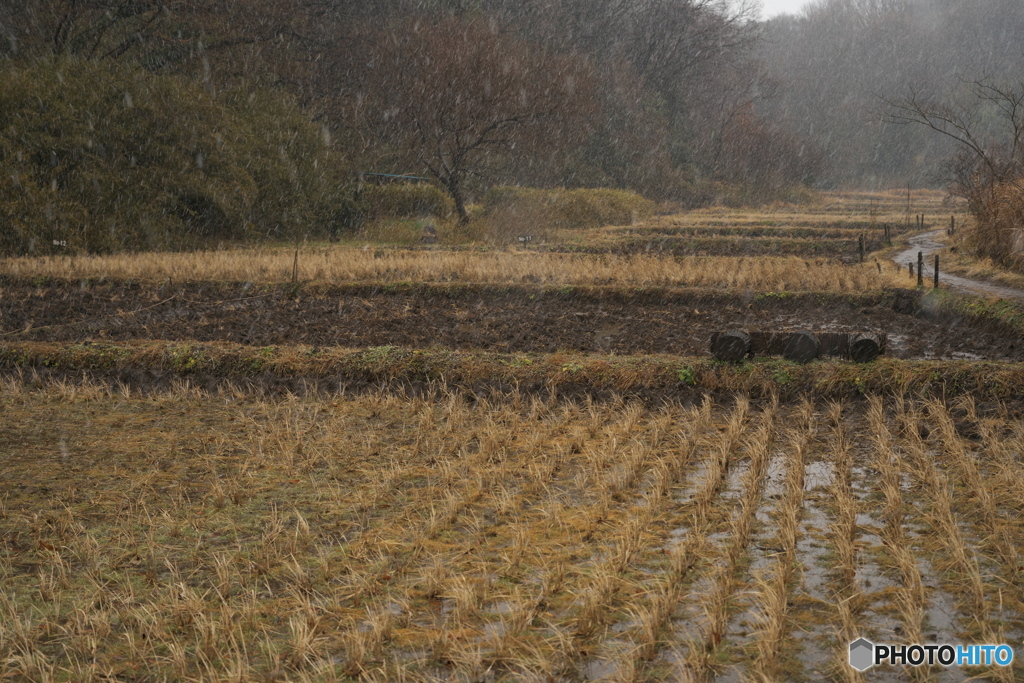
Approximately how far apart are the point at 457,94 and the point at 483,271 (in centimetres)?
1520

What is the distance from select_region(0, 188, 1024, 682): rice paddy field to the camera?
3.49 metres

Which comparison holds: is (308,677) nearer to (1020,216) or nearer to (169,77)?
(1020,216)

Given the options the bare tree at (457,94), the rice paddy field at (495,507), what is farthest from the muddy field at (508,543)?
the bare tree at (457,94)

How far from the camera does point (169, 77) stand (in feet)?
80.0

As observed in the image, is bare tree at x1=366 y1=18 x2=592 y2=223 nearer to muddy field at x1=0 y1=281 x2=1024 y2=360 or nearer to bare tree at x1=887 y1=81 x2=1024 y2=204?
bare tree at x1=887 y1=81 x2=1024 y2=204

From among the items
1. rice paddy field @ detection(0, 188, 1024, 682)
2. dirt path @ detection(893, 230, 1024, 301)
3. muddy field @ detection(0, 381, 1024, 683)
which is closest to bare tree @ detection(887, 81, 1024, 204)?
dirt path @ detection(893, 230, 1024, 301)

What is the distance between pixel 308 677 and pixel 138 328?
8.91 m

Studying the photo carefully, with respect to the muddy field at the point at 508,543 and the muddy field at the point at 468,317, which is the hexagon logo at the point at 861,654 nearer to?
the muddy field at the point at 508,543

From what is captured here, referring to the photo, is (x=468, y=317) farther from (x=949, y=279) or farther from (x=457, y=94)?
(x=457, y=94)

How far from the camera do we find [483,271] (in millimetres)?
14852

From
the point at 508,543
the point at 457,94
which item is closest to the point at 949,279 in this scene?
the point at 508,543

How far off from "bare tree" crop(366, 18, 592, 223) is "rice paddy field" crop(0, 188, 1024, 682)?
61.8ft

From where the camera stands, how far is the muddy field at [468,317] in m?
10.3

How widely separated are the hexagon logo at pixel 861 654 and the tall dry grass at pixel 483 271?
10525 millimetres
